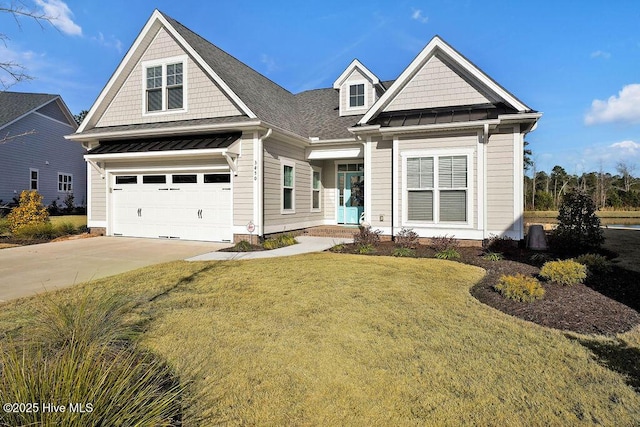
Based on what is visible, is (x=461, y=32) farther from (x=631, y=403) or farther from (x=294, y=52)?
(x=631, y=403)

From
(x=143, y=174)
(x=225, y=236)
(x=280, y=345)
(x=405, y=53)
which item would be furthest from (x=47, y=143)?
(x=280, y=345)

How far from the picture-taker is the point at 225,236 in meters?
12.5

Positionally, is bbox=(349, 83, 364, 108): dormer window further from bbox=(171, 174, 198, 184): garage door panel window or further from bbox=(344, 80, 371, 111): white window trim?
bbox=(171, 174, 198, 184): garage door panel window

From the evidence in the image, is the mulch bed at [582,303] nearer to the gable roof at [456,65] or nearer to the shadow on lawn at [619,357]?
the shadow on lawn at [619,357]

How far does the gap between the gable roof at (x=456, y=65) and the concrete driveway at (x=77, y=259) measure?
24.1ft

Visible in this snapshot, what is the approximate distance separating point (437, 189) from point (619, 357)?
771cm

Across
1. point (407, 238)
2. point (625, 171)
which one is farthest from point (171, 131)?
point (625, 171)

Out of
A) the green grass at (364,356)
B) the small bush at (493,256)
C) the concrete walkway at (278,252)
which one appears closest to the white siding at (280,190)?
the concrete walkway at (278,252)

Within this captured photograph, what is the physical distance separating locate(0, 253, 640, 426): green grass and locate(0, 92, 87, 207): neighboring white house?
22.6m

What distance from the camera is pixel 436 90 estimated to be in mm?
11688

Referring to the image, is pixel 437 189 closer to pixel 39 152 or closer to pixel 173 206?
pixel 173 206

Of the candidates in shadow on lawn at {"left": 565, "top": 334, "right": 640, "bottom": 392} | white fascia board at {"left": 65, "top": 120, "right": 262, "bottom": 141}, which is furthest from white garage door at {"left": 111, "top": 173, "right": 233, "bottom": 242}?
shadow on lawn at {"left": 565, "top": 334, "right": 640, "bottom": 392}

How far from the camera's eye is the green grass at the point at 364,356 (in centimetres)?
280

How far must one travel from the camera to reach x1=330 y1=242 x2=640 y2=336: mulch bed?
4633 mm
